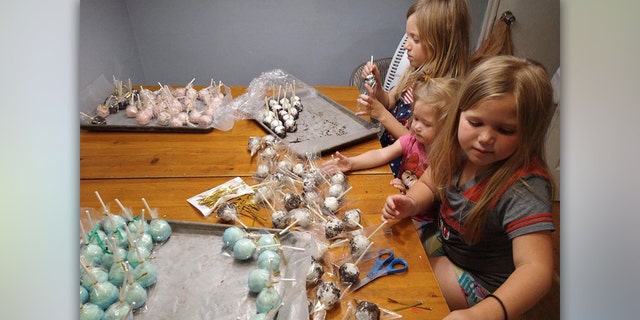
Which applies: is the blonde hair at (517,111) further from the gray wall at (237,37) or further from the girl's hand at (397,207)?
the gray wall at (237,37)

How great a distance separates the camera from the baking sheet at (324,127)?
4.45 ft

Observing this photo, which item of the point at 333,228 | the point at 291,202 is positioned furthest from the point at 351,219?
the point at 291,202

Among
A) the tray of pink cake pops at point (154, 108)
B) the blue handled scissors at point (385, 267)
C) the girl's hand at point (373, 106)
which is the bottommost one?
the blue handled scissors at point (385, 267)

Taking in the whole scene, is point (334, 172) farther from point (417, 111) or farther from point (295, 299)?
point (295, 299)

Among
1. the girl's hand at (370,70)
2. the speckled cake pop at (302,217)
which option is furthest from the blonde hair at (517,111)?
the girl's hand at (370,70)

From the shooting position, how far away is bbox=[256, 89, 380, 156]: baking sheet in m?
1.36

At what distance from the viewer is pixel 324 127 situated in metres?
1.49

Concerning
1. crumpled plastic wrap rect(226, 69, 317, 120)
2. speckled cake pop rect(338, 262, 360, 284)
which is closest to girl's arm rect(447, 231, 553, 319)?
speckled cake pop rect(338, 262, 360, 284)

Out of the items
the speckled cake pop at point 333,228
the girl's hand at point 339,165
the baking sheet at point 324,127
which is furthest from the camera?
the baking sheet at point 324,127

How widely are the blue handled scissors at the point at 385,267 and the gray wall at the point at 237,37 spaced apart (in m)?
0.68

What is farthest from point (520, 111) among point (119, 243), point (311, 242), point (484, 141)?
point (119, 243)

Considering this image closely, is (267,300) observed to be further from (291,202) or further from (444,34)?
(444,34)

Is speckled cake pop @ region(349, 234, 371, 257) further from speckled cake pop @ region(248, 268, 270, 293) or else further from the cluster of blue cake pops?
the cluster of blue cake pops

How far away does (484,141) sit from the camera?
0.82 metres
